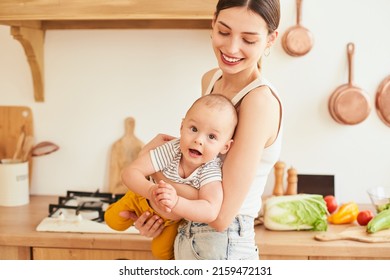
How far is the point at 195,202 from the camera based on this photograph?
1031mm

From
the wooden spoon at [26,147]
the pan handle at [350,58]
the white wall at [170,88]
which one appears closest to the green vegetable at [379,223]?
the white wall at [170,88]

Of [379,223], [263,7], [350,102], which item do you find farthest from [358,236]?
[263,7]

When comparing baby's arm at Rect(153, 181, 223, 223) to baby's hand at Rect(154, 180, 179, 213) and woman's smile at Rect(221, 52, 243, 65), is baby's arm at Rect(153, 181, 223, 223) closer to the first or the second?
baby's hand at Rect(154, 180, 179, 213)

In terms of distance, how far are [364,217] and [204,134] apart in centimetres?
92

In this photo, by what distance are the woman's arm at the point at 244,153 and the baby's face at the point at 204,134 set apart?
0.03 metres

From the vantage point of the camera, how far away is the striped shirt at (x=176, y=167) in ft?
3.48

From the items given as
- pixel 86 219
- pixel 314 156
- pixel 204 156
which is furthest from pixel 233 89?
pixel 314 156

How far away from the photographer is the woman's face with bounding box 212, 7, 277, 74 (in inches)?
40.9

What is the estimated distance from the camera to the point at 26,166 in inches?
78.9

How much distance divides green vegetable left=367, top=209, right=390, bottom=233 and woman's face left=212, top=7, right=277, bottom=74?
0.81m

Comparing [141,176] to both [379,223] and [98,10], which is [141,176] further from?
[379,223]

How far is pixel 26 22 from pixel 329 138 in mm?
1122

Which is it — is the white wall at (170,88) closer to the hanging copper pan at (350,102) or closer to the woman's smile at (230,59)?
the hanging copper pan at (350,102)

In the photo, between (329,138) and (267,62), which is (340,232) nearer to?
(329,138)
